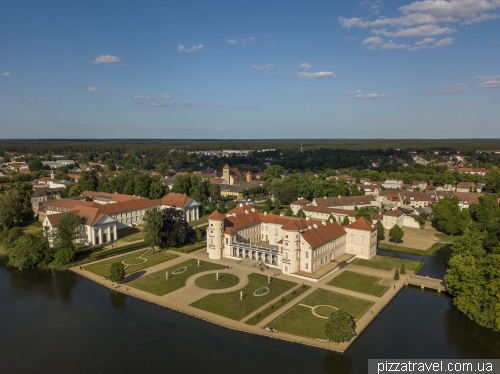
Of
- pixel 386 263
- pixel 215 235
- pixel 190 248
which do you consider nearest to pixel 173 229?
pixel 190 248

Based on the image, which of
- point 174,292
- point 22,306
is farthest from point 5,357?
point 174,292

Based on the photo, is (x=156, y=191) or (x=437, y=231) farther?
(x=156, y=191)

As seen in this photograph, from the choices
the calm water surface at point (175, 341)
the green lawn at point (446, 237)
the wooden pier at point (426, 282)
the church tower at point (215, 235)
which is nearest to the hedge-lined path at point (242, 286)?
the calm water surface at point (175, 341)

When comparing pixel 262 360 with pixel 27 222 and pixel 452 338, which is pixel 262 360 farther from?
pixel 27 222

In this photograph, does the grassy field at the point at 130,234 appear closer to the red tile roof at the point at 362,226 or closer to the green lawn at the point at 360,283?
the green lawn at the point at 360,283

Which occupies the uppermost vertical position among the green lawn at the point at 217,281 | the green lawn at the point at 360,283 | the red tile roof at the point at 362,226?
the red tile roof at the point at 362,226

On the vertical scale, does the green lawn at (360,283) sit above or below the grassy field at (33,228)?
below

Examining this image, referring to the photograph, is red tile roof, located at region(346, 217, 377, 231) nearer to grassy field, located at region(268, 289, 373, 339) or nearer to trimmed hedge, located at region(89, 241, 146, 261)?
grassy field, located at region(268, 289, 373, 339)
